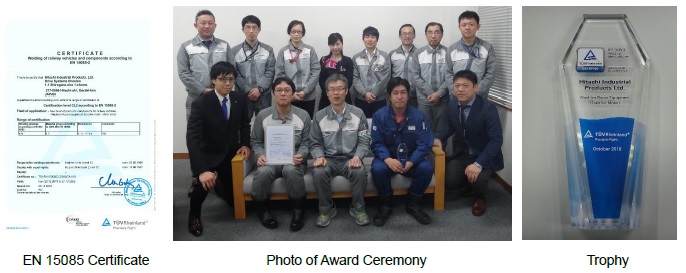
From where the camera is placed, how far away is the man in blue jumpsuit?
2309 mm

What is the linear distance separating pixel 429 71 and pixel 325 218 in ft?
2.64

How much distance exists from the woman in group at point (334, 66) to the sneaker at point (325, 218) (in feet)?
1.55

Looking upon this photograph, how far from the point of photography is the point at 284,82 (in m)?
2.30

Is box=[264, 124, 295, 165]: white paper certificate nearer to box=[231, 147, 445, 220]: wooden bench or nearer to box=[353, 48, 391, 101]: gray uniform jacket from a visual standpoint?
box=[231, 147, 445, 220]: wooden bench

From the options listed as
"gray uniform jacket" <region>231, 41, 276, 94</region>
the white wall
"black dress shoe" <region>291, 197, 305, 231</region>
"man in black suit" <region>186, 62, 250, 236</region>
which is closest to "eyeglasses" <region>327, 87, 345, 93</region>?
"gray uniform jacket" <region>231, 41, 276, 94</region>

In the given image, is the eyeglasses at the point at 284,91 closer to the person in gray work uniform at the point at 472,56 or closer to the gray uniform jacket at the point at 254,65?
the gray uniform jacket at the point at 254,65

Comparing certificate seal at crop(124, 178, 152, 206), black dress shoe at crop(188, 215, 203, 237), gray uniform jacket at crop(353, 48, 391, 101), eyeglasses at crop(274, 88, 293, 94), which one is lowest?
black dress shoe at crop(188, 215, 203, 237)

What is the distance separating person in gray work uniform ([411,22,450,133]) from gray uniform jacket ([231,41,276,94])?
643 mm

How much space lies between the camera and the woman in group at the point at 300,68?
2.27m

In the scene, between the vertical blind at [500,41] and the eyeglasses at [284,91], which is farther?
the eyeglasses at [284,91]

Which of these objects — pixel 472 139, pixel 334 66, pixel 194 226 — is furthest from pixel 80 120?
pixel 472 139

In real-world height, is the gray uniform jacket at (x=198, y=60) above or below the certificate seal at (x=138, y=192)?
above

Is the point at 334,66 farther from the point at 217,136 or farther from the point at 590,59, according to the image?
the point at 590,59

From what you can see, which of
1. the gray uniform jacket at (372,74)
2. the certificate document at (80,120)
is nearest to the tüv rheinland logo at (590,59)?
the gray uniform jacket at (372,74)
